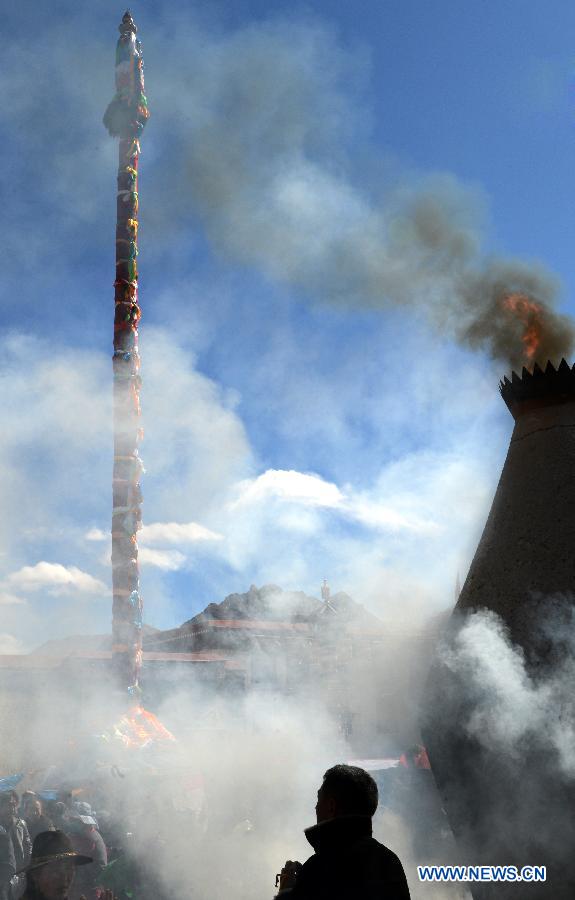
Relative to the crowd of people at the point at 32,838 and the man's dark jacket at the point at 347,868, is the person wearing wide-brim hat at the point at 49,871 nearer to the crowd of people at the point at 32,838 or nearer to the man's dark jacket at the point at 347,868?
the man's dark jacket at the point at 347,868

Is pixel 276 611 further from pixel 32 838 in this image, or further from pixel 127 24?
pixel 32 838

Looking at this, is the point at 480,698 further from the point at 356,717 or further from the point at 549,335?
the point at 356,717

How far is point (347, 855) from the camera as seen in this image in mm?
2514

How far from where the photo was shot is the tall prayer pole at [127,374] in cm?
1819

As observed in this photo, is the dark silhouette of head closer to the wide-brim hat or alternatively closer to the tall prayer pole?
the wide-brim hat

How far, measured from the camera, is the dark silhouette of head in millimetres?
2654

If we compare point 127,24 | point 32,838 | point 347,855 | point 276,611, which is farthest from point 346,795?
point 276,611

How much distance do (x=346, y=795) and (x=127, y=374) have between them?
16.8 metres

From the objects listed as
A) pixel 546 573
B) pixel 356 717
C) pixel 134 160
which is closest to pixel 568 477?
pixel 546 573

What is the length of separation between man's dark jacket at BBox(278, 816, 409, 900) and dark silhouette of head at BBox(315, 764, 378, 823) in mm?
43

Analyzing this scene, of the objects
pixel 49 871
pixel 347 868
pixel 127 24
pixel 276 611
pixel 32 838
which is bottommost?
pixel 347 868

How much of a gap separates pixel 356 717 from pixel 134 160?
19047 mm

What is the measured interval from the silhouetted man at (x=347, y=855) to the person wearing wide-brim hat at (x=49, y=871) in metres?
1.23

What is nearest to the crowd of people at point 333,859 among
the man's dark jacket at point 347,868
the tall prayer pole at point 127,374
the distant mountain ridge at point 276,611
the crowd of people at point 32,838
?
the man's dark jacket at point 347,868
